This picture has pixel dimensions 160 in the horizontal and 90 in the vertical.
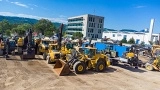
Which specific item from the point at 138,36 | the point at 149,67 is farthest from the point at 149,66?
the point at 138,36

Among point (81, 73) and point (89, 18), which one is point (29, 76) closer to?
point (81, 73)

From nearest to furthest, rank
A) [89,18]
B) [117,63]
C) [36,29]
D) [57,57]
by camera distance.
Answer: [57,57], [117,63], [36,29], [89,18]

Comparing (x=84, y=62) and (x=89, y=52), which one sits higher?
(x=89, y=52)

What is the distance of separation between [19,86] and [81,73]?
5.62 metres

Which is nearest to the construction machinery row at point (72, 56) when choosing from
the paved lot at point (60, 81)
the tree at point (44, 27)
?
the paved lot at point (60, 81)

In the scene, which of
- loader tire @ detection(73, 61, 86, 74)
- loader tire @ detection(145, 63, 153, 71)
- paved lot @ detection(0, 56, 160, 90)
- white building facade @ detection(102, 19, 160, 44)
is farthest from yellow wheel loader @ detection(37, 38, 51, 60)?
white building facade @ detection(102, 19, 160, 44)

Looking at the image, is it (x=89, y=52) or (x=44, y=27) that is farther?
(x=44, y=27)

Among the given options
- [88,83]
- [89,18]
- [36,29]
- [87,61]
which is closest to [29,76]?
[88,83]

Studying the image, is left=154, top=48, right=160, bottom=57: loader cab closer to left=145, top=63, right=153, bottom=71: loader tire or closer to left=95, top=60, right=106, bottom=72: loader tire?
left=145, top=63, right=153, bottom=71: loader tire

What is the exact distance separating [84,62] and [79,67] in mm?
762

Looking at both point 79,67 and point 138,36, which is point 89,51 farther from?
point 138,36

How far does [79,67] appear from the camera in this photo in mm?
15695

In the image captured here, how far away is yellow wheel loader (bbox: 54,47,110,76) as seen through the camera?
619 inches

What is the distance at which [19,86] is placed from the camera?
11477 mm
